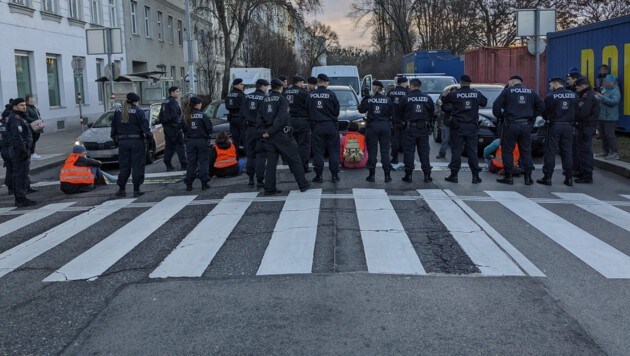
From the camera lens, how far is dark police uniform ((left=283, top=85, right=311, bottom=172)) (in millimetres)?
11203

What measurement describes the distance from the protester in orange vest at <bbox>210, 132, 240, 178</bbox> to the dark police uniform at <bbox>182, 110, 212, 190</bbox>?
1.29 meters

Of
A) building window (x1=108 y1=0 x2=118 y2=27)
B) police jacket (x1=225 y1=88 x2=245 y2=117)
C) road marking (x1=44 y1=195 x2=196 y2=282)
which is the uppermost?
building window (x1=108 y1=0 x2=118 y2=27)

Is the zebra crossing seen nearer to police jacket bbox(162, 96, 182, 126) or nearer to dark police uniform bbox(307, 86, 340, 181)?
dark police uniform bbox(307, 86, 340, 181)

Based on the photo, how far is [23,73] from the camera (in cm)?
2380

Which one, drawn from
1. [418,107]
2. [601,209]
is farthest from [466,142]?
[601,209]

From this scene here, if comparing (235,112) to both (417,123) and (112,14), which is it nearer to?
(417,123)

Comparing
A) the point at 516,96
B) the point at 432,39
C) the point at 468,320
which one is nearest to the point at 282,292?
the point at 468,320

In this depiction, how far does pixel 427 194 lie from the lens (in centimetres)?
985

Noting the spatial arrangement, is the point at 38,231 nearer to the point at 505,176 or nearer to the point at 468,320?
the point at 468,320

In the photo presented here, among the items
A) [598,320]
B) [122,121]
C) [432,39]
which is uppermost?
[432,39]

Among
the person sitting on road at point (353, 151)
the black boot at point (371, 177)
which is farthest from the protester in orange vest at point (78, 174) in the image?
the black boot at point (371, 177)

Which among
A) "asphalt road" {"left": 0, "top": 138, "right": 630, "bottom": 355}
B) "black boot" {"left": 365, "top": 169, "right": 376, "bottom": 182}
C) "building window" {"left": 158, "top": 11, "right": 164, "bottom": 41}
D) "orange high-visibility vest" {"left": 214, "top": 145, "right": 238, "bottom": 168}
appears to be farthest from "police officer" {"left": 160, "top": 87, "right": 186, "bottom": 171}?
"building window" {"left": 158, "top": 11, "right": 164, "bottom": 41}

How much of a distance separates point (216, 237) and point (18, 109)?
505 cm

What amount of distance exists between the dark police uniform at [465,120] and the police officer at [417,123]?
0.37 m
